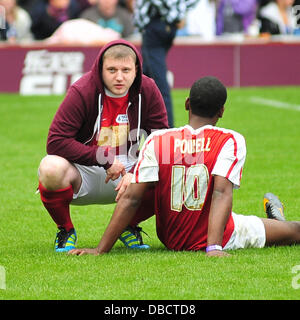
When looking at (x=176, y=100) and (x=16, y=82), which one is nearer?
(x=176, y=100)

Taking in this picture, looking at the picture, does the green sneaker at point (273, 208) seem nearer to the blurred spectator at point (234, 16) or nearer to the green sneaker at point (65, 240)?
the green sneaker at point (65, 240)

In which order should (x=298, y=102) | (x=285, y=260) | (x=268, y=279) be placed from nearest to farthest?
(x=268, y=279) < (x=285, y=260) < (x=298, y=102)

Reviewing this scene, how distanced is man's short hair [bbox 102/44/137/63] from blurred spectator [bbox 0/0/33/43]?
42.2 feet

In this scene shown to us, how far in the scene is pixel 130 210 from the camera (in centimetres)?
626

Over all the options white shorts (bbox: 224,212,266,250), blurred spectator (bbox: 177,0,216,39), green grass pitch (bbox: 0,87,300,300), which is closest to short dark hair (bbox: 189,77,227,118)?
white shorts (bbox: 224,212,266,250)

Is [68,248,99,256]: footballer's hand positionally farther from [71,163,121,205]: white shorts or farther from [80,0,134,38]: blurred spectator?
[80,0,134,38]: blurred spectator

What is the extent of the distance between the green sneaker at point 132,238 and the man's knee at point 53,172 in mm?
607

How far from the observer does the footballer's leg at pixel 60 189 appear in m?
6.50

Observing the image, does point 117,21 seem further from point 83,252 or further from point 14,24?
point 83,252

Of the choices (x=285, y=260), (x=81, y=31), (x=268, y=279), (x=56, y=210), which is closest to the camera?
(x=268, y=279)
